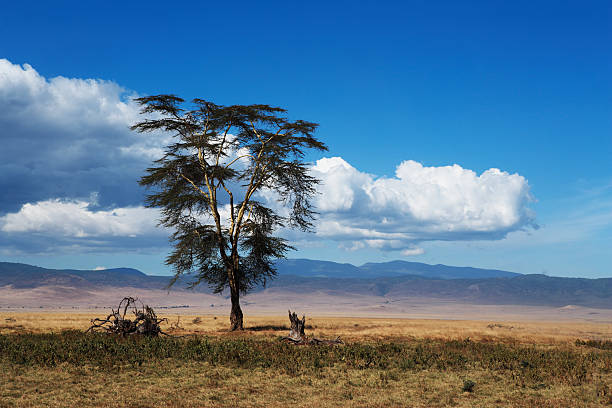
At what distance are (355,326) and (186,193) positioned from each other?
639 inches

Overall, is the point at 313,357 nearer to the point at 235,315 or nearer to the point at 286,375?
the point at 286,375

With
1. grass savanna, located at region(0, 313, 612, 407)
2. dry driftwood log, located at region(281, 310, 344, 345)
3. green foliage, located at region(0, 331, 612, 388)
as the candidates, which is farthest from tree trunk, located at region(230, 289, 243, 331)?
green foliage, located at region(0, 331, 612, 388)

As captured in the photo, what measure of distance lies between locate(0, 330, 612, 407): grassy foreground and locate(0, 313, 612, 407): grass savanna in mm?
37

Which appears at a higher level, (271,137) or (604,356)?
(271,137)

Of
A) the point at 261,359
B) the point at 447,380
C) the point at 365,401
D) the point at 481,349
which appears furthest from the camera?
the point at 481,349

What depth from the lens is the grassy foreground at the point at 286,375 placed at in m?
16.1

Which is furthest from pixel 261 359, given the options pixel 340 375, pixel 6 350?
pixel 6 350

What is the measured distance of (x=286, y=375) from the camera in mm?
19703

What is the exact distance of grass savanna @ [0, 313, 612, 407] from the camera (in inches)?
638

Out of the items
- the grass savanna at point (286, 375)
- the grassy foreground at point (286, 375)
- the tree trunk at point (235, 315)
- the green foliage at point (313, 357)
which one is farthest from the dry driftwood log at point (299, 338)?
the tree trunk at point (235, 315)

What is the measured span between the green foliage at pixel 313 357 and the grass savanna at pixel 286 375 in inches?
1.8

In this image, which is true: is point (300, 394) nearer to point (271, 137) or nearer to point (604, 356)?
point (604, 356)

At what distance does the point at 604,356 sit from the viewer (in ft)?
84.5

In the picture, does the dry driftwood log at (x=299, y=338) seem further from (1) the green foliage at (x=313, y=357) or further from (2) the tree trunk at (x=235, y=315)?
(2) the tree trunk at (x=235, y=315)
